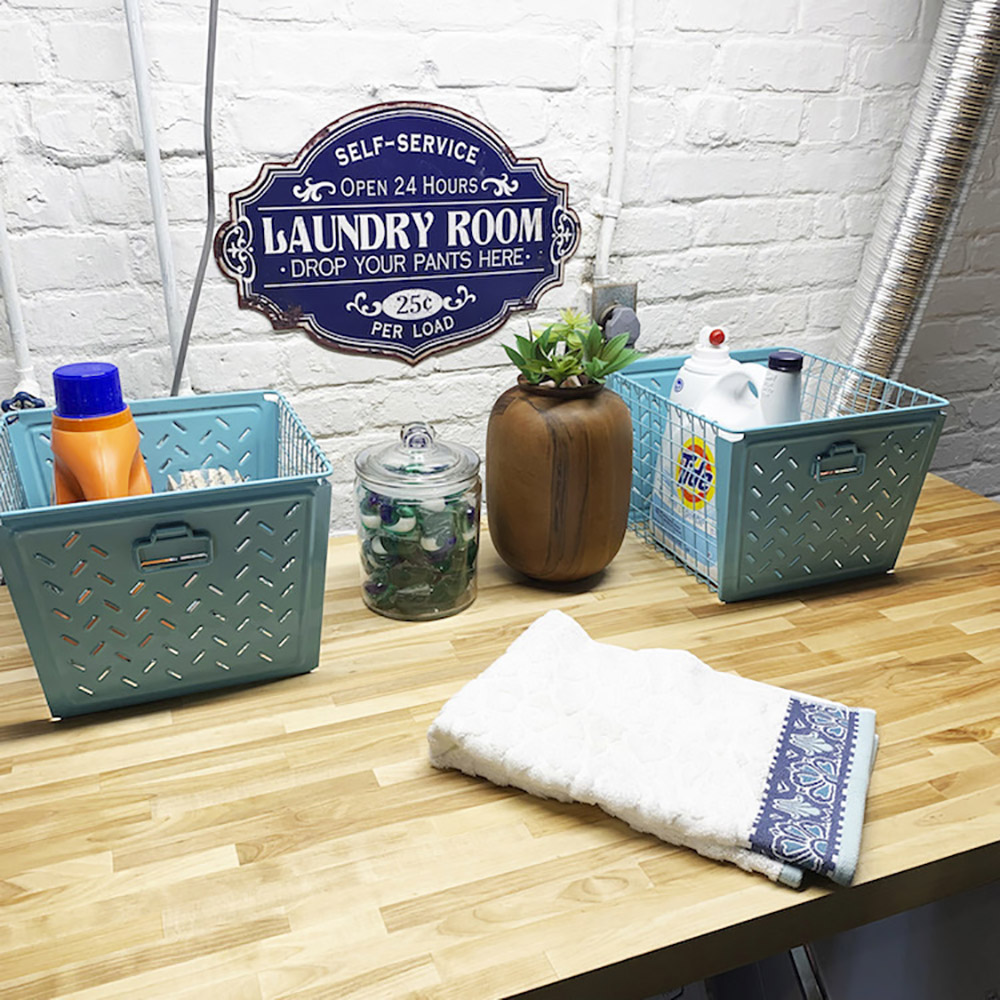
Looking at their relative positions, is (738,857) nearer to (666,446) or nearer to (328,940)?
(328,940)

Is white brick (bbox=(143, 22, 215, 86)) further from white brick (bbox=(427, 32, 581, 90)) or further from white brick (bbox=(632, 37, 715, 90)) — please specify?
white brick (bbox=(632, 37, 715, 90))

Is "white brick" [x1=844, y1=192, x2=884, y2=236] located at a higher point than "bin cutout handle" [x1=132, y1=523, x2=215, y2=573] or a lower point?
higher

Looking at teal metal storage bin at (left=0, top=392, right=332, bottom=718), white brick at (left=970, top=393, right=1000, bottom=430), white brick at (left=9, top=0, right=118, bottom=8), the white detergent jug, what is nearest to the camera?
teal metal storage bin at (left=0, top=392, right=332, bottom=718)

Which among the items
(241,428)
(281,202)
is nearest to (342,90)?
(281,202)

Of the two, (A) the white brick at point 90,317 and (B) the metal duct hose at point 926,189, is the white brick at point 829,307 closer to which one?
(B) the metal duct hose at point 926,189

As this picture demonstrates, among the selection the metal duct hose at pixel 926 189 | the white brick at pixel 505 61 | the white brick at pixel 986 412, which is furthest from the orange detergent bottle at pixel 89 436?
the white brick at pixel 986 412

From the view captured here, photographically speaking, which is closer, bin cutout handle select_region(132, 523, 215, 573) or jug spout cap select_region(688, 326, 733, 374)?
bin cutout handle select_region(132, 523, 215, 573)

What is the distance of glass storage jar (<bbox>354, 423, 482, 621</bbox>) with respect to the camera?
3.11 ft

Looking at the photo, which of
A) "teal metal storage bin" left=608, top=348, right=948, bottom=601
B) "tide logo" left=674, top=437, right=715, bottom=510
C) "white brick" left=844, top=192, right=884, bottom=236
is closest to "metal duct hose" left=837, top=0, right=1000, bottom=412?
"white brick" left=844, top=192, right=884, bottom=236

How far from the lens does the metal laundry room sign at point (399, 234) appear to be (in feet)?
3.54

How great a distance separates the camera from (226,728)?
0.82 meters

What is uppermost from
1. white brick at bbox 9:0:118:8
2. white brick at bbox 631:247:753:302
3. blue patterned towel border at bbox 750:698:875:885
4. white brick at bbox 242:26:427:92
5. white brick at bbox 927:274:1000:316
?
white brick at bbox 9:0:118:8

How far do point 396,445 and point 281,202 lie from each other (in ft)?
1.09

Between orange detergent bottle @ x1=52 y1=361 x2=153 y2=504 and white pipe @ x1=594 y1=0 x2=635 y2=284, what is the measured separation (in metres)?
0.66
